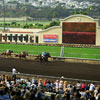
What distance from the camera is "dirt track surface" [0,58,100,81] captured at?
24.6 metres

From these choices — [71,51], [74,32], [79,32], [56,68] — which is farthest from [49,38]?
[56,68]

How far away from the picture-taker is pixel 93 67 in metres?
28.4

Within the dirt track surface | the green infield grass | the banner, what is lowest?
the dirt track surface

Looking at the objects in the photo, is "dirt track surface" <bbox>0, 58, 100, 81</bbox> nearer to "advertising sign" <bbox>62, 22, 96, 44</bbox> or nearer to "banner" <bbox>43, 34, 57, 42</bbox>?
"advertising sign" <bbox>62, 22, 96, 44</bbox>

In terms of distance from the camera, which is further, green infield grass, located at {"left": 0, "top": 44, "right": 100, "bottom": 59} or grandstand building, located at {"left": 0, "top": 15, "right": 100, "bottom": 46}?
grandstand building, located at {"left": 0, "top": 15, "right": 100, "bottom": 46}

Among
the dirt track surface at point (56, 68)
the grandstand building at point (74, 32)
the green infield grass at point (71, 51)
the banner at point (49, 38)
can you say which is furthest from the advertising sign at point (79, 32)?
the dirt track surface at point (56, 68)

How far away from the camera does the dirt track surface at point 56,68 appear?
2459 cm

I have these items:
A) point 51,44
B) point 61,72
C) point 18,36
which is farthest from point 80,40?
point 61,72

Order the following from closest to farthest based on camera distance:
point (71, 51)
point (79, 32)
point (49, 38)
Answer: point (71, 51), point (79, 32), point (49, 38)

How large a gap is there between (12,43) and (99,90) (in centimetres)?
3670

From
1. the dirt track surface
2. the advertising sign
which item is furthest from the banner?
the dirt track surface

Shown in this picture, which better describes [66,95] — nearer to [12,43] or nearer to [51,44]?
[51,44]

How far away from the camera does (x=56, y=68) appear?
90.3 ft

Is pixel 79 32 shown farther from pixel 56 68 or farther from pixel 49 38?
pixel 56 68
